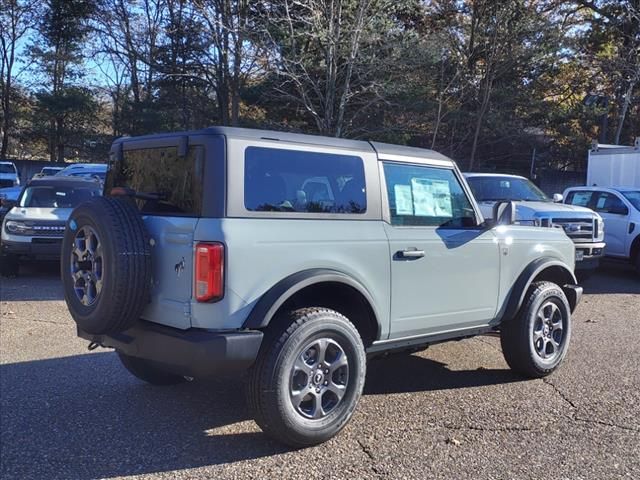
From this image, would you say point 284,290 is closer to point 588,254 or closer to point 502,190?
point 588,254

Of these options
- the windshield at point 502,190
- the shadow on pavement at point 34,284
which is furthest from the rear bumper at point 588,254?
the shadow on pavement at point 34,284

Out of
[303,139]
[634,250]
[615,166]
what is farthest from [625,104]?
[303,139]

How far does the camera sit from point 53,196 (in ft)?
37.3

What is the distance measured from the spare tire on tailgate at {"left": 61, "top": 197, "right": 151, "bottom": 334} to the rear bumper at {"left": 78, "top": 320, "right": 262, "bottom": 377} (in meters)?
0.20

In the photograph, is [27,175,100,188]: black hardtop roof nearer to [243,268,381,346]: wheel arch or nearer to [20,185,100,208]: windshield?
[20,185,100,208]: windshield

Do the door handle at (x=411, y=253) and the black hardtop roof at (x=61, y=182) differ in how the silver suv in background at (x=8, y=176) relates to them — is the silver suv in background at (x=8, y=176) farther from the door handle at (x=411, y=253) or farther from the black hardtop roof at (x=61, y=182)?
the door handle at (x=411, y=253)

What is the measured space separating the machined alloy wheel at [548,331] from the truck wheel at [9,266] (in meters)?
8.82

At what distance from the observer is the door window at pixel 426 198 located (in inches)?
184

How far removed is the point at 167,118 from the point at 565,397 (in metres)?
29.3

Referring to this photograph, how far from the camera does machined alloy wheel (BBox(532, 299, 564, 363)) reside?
5.50 metres

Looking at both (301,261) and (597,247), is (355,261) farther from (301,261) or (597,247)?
(597,247)

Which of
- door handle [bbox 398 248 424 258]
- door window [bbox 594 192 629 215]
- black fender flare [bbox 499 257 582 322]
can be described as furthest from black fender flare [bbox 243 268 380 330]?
door window [bbox 594 192 629 215]

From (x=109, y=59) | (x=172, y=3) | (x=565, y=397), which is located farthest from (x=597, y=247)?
(x=109, y=59)

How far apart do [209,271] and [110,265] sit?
617mm
